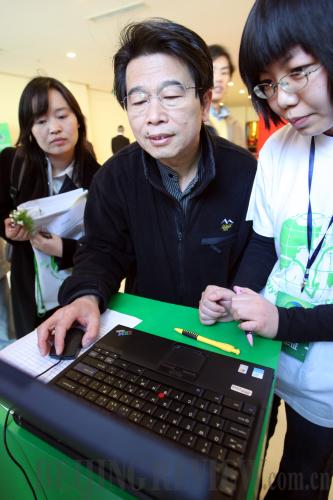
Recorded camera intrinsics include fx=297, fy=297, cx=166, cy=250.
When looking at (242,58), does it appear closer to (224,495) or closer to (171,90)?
(171,90)

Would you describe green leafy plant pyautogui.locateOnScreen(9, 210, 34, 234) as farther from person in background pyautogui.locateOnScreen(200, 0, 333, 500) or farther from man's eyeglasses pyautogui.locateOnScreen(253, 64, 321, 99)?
man's eyeglasses pyautogui.locateOnScreen(253, 64, 321, 99)

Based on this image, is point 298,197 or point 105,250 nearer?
point 298,197

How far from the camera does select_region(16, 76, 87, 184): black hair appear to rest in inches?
45.1

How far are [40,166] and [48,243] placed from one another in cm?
35


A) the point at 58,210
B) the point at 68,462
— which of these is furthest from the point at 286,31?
the point at 58,210

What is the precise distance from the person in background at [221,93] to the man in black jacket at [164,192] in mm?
932

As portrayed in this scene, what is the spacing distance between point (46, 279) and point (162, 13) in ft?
12.0

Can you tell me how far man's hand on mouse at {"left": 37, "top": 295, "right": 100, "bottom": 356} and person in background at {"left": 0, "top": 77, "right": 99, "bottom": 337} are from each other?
0.56 metres

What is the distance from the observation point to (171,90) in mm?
725

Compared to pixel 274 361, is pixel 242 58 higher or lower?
higher

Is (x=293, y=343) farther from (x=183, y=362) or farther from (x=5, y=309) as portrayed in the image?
(x=5, y=309)

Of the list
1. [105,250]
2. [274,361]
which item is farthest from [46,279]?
[274,361]

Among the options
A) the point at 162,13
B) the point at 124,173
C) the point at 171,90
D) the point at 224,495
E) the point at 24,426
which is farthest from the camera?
the point at 162,13

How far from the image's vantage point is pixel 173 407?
0.44m
